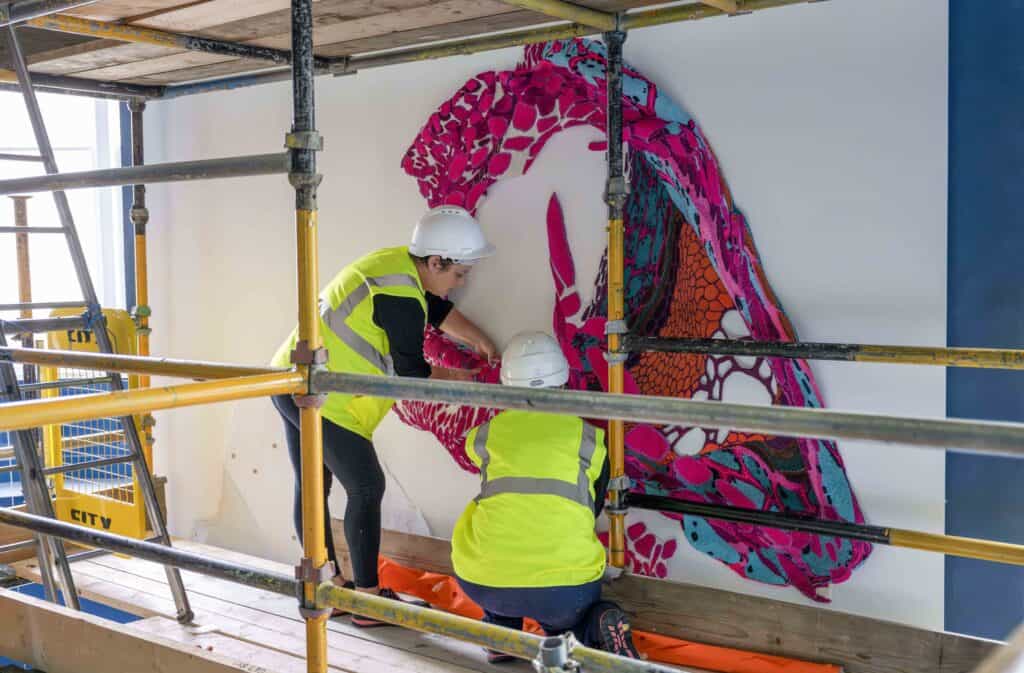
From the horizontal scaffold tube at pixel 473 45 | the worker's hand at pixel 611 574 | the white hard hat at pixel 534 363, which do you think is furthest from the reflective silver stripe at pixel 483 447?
the horizontal scaffold tube at pixel 473 45

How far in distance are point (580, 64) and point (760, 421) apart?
2.28m

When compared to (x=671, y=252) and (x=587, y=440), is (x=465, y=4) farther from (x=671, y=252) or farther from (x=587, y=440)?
(x=587, y=440)

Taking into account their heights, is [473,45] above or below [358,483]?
above

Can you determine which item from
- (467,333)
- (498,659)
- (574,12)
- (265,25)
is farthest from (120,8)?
(498,659)

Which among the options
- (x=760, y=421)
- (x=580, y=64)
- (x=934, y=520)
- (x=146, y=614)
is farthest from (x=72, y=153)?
(x=760, y=421)

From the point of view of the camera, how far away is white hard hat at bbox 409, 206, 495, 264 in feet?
11.3

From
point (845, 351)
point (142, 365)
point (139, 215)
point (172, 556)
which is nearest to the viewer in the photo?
point (172, 556)

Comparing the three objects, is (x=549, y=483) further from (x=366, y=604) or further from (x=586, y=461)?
(x=366, y=604)

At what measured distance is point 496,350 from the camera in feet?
12.5

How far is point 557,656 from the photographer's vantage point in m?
1.44

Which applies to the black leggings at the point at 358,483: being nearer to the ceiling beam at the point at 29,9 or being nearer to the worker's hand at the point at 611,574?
the worker's hand at the point at 611,574

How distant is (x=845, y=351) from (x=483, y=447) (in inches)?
41.7

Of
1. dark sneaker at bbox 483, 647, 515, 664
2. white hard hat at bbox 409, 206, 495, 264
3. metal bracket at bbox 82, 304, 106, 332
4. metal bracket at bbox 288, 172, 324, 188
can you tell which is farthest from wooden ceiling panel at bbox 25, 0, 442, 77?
dark sneaker at bbox 483, 647, 515, 664

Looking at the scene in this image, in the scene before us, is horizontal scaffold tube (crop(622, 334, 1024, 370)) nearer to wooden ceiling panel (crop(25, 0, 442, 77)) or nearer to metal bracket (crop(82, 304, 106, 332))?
wooden ceiling panel (crop(25, 0, 442, 77))
